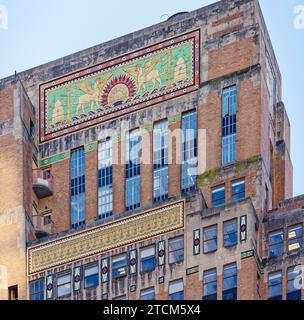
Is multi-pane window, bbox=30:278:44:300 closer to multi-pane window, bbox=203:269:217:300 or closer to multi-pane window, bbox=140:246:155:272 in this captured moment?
multi-pane window, bbox=140:246:155:272

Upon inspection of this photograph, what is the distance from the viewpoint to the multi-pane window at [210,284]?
4476 inches

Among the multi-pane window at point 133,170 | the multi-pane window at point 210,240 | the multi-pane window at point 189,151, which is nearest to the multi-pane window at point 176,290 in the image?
the multi-pane window at point 210,240

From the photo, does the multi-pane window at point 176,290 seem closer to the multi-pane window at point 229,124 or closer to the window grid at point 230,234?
the window grid at point 230,234

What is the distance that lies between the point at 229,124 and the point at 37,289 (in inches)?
692

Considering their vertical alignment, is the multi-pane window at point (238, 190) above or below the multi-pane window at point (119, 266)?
above

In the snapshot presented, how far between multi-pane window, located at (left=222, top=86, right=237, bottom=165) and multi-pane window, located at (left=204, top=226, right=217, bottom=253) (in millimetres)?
7082

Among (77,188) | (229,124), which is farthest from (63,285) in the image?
(229,124)

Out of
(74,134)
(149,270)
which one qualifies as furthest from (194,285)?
(74,134)

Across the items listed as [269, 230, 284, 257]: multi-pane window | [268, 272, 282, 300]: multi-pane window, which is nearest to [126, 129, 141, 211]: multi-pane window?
[269, 230, 284, 257]: multi-pane window

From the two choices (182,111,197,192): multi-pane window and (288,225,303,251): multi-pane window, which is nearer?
(288,225,303,251): multi-pane window

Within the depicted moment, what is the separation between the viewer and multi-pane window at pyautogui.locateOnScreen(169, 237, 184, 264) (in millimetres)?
116062

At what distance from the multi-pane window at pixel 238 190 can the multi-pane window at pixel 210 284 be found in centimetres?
690

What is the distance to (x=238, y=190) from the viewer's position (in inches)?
4705

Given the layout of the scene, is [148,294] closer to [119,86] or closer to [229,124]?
[229,124]
